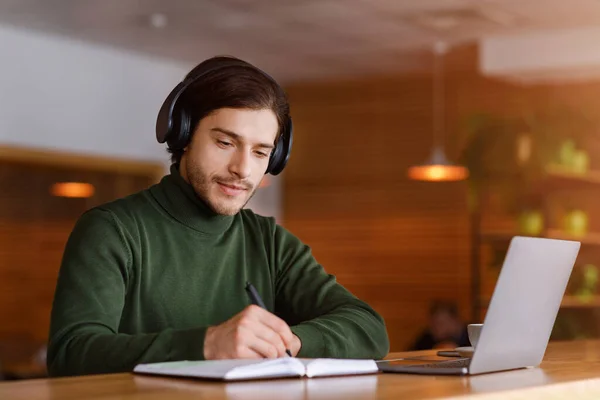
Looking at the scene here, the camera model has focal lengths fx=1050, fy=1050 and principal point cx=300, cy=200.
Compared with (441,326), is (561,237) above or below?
above

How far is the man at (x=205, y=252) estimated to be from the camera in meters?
1.70

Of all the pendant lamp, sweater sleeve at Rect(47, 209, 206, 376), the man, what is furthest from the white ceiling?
sweater sleeve at Rect(47, 209, 206, 376)

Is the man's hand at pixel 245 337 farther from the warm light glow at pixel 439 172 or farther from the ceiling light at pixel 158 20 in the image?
the warm light glow at pixel 439 172

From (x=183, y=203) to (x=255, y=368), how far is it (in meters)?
0.68

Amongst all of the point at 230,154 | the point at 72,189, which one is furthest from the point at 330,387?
the point at 72,189

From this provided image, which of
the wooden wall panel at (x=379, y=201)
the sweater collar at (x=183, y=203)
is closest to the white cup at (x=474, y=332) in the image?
the sweater collar at (x=183, y=203)

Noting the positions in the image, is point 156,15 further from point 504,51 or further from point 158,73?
point 504,51

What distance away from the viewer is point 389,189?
26.4 feet

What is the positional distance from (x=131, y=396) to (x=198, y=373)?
163 millimetres

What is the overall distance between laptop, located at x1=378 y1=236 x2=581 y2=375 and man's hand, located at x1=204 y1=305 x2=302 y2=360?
0.17m

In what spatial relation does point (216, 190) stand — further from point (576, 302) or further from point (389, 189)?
point (389, 189)

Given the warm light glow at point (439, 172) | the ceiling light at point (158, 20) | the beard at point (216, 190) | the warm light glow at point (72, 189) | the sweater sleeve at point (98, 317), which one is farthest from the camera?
the warm light glow at point (72, 189)

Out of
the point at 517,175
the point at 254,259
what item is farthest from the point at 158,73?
the point at 254,259

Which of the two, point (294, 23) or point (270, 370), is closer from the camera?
point (270, 370)
